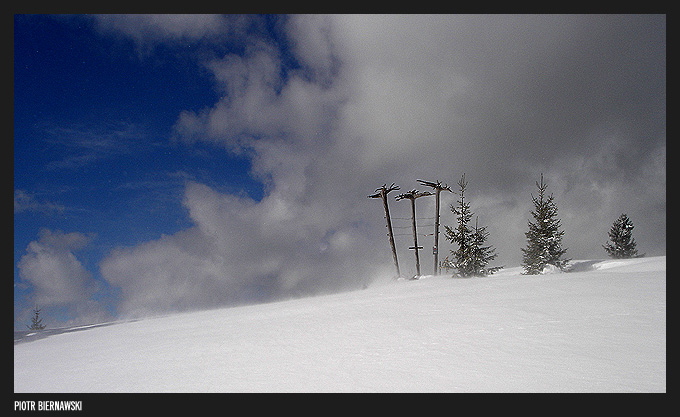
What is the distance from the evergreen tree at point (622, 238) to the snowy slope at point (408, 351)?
4014 cm

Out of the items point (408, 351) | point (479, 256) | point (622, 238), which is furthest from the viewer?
point (622, 238)

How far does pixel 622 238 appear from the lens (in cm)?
4069

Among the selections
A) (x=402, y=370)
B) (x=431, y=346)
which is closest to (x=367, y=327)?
(x=431, y=346)

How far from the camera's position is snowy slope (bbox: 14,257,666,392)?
4.32 meters

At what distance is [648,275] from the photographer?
9.91 m

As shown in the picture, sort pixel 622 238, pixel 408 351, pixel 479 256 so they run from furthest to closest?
pixel 622 238 < pixel 479 256 < pixel 408 351

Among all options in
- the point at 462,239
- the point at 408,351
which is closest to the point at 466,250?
the point at 462,239

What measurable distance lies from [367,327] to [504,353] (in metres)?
2.80

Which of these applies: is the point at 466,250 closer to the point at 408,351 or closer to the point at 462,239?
the point at 462,239

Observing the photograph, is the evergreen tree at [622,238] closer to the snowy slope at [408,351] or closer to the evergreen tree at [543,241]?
the evergreen tree at [543,241]

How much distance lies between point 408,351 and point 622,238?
49.2 m

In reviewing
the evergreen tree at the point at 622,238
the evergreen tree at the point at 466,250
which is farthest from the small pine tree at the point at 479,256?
the evergreen tree at the point at 622,238

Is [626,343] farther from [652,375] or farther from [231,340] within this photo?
[231,340]

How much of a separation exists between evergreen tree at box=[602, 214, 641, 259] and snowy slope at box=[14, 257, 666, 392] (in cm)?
4014
